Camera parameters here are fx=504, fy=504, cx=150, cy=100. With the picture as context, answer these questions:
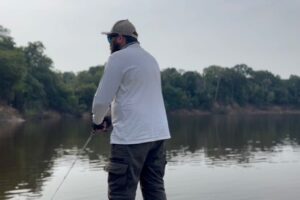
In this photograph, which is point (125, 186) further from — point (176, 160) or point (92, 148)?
point (92, 148)

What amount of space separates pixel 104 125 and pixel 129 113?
0.37 m

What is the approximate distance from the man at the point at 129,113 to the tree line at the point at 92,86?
80326mm

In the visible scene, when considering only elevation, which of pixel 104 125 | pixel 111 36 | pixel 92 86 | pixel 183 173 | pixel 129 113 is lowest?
pixel 183 173

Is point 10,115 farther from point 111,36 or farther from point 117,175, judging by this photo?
point 117,175

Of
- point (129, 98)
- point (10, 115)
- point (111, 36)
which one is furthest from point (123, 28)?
point (10, 115)

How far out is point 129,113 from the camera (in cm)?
461

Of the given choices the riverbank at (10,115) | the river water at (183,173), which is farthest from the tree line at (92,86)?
the river water at (183,173)

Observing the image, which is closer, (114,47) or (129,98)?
(129,98)

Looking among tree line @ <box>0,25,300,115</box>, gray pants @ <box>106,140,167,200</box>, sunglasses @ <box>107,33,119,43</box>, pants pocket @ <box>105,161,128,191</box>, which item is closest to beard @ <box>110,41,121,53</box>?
sunglasses @ <box>107,33,119,43</box>

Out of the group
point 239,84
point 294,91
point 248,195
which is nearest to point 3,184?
point 248,195

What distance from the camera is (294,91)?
515 feet

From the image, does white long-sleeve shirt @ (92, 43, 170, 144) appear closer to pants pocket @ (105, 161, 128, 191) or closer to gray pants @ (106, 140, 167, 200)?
gray pants @ (106, 140, 167, 200)

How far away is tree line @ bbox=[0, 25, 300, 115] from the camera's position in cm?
8581

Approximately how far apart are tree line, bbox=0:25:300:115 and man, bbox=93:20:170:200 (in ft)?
264
